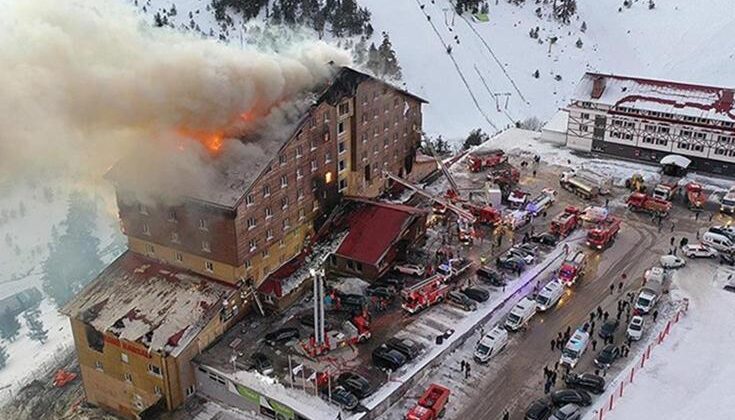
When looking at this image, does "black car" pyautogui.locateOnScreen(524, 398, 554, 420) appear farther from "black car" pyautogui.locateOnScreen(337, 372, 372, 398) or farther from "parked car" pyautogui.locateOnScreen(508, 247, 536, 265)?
"parked car" pyautogui.locateOnScreen(508, 247, 536, 265)

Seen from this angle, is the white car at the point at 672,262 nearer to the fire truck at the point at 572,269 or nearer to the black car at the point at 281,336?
the fire truck at the point at 572,269

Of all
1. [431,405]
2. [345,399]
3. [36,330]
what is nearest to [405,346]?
[431,405]

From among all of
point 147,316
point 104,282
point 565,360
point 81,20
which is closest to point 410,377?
point 565,360

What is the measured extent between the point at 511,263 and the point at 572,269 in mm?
3771

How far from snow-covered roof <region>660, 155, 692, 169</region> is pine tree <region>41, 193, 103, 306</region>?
5380 centimetres

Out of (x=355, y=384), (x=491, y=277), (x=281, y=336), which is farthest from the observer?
(x=491, y=277)

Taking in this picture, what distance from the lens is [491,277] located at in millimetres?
46344

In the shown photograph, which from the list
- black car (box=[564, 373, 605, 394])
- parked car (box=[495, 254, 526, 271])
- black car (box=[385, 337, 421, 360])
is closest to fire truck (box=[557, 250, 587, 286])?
parked car (box=[495, 254, 526, 271])

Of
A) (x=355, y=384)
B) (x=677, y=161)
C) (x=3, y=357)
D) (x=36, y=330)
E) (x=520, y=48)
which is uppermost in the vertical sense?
(x=520, y=48)

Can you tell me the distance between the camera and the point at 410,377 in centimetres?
3819

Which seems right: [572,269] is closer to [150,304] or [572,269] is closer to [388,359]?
[388,359]

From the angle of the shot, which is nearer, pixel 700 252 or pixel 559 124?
pixel 700 252

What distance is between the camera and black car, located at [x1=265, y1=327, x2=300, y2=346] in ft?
134

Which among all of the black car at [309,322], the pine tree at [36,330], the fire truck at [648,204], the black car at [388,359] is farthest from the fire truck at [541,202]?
the pine tree at [36,330]
